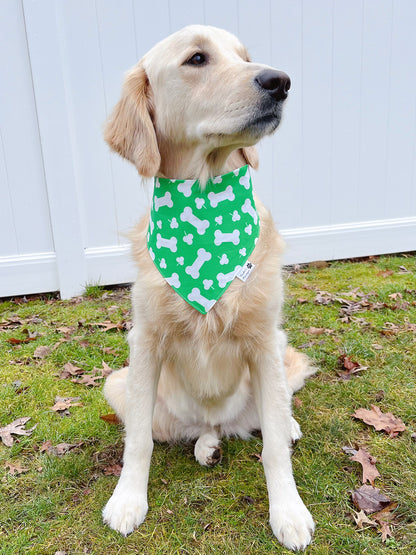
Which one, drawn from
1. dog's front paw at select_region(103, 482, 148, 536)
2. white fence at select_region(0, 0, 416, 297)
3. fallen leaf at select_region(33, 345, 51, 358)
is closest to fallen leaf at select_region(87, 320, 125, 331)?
fallen leaf at select_region(33, 345, 51, 358)

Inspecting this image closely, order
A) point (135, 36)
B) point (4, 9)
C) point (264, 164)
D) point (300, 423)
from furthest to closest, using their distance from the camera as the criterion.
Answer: point (264, 164)
point (135, 36)
point (4, 9)
point (300, 423)

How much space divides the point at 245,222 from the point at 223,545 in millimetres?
1220

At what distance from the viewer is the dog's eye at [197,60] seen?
1.71 metres

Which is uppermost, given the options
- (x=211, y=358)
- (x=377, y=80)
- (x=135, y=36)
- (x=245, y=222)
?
(x=135, y=36)

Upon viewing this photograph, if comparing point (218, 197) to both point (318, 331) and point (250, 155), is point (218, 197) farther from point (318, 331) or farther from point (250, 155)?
point (318, 331)

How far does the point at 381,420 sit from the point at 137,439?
48.1 inches

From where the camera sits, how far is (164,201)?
1.84m

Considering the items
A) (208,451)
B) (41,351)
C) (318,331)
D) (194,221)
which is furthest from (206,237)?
(41,351)

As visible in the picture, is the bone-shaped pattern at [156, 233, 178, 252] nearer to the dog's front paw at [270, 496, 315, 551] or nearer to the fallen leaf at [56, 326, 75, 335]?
the dog's front paw at [270, 496, 315, 551]

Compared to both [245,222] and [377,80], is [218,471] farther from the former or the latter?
[377,80]

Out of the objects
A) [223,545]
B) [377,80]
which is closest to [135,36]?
[377,80]

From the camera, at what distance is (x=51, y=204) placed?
4234mm

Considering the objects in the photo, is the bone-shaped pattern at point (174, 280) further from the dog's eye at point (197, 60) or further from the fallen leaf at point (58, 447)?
the fallen leaf at point (58, 447)

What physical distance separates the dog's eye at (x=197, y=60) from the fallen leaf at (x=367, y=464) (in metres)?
1.77
